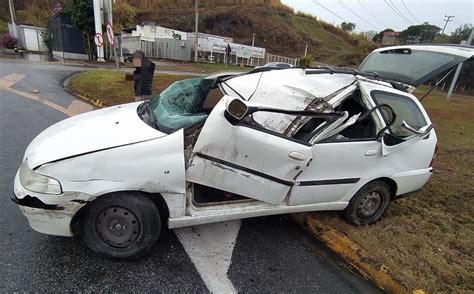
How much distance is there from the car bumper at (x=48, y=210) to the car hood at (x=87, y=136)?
0.24m

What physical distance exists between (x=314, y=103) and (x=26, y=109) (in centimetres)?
634

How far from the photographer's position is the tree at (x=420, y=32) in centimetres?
5929

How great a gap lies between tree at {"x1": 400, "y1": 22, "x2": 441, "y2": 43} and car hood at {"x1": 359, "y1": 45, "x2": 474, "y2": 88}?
65768 mm

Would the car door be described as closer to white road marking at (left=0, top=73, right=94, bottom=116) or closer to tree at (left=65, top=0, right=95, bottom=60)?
white road marking at (left=0, top=73, right=94, bottom=116)

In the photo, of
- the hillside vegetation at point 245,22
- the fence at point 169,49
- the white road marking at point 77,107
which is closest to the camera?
the white road marking at point 77,107

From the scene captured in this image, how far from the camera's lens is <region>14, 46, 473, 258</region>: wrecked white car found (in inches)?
89.6

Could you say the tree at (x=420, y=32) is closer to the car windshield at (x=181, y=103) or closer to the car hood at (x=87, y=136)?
the car windshield at (x=181, y=103)

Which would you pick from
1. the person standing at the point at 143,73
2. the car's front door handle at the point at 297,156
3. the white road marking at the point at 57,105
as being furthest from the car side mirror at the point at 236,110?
the white road marking at the point at 57,105

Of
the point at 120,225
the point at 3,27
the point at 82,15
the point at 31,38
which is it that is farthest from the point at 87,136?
the point at 3,27

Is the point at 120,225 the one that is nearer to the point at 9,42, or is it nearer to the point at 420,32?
the point at 9,42

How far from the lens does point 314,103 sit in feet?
9.60

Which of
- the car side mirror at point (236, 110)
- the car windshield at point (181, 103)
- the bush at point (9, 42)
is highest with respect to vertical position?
the car side mirror at point (236, 110)

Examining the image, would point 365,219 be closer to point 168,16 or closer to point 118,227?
point 118,227

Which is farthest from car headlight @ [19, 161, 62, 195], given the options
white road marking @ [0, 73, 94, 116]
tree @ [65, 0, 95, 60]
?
tree @ [65, 0, 95, 60]
